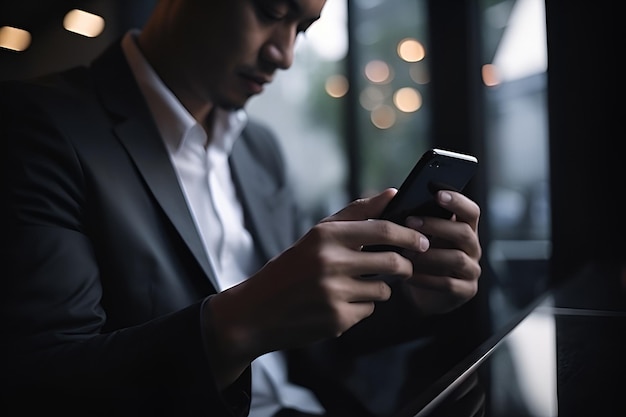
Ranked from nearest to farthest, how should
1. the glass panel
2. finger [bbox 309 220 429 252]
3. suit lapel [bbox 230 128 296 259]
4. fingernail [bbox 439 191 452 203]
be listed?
finger [bbox 309 220 429 252] < fingernail [bbox 439 191 452 203] < suit lapel [bbox 230 128 296 259] < the glass panel

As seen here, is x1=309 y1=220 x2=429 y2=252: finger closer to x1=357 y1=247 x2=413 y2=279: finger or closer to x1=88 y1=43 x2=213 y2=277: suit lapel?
x1=357 y1=247 x2=413 y2=279: finger

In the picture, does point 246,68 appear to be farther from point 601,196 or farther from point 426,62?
point 601,196

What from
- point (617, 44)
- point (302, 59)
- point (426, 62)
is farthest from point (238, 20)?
point (617, 44)

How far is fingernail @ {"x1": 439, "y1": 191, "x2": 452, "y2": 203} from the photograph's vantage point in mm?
607

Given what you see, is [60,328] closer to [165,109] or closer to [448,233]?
[165,109]

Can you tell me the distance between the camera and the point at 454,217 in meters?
0.66

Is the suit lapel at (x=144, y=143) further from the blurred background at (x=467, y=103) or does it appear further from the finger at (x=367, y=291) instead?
the finger at (x=367, y=291)

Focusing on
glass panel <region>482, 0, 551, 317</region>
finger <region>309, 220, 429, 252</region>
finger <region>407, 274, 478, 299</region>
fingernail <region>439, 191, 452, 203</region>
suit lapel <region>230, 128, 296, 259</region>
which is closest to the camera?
finger <region>309, 220, 429, 252</region>

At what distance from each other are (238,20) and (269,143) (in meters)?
0.27

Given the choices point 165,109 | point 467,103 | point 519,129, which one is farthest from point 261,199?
point 519,129

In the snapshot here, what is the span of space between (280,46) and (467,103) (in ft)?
2.77

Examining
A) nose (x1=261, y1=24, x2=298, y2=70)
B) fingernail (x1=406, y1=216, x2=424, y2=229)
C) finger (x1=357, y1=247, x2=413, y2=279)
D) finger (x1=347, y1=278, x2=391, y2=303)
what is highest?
nose (x1=261, y1=24, x2=298, y2=70)

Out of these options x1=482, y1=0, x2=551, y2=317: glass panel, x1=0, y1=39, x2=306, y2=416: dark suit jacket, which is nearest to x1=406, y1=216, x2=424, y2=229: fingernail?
x1=0, y1=39, x2=306, y2=416: dark suit jacket

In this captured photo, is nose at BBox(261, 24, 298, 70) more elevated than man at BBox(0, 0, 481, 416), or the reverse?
nose at BBox(261, 24, 298, 70)
